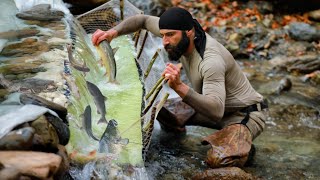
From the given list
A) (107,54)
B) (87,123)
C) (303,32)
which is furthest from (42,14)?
(303,32)

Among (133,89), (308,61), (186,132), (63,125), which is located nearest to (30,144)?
(63,125)

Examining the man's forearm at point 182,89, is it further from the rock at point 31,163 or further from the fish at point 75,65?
the rock at point 31,163

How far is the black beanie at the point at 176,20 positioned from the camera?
17.9ft

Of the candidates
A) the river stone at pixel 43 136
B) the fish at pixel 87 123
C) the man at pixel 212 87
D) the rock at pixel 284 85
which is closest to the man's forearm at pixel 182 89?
the man at pixel 212 87

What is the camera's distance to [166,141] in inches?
261

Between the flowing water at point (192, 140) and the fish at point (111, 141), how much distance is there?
0.09 meters

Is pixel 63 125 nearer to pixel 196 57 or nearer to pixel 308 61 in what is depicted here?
pixel 196 57

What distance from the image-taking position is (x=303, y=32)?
38.5ft

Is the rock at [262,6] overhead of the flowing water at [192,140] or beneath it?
beneath

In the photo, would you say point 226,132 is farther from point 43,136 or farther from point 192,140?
point 43,136

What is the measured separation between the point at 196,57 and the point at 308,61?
215 inches

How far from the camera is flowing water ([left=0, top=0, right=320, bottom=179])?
17.8 ft

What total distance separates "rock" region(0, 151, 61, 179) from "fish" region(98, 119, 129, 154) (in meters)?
1.14

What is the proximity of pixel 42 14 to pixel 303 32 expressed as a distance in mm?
6630
